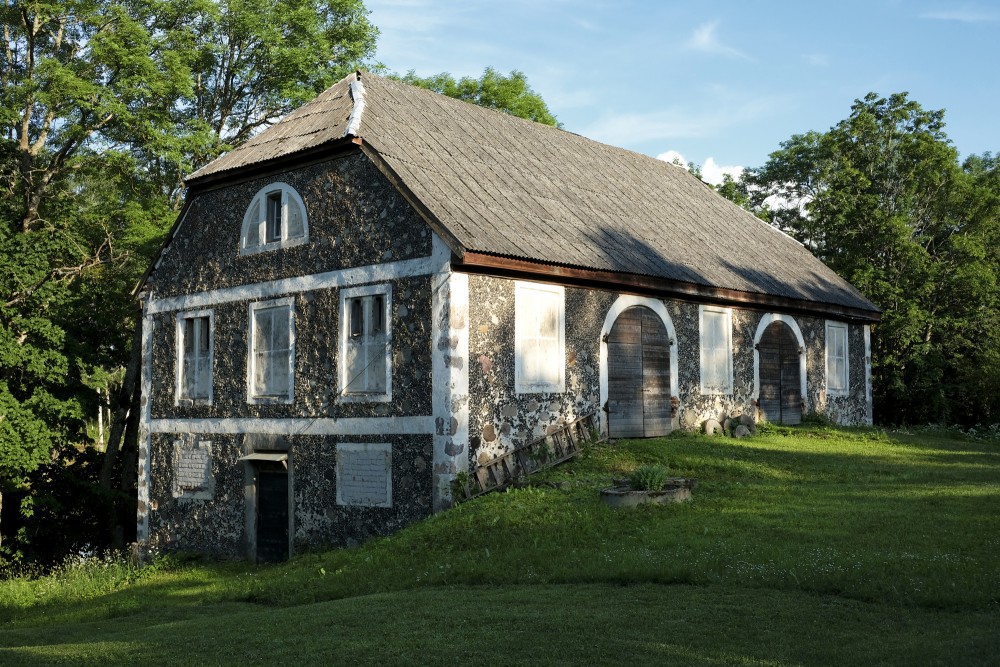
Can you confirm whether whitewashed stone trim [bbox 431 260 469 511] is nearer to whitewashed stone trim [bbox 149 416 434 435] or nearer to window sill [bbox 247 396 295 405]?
whitewashed stone trim [bbox 149 416 434 435]

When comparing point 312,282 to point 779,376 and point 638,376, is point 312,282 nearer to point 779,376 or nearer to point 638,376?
point 638,376

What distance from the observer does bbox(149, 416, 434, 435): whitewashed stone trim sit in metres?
15.8

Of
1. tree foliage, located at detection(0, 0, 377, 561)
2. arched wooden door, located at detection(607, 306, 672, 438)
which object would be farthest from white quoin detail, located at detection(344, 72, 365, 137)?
tree foliage, located at detection(0, 0, 377, 561)

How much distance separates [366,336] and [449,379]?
2195 mm

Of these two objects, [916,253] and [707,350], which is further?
[916,253]

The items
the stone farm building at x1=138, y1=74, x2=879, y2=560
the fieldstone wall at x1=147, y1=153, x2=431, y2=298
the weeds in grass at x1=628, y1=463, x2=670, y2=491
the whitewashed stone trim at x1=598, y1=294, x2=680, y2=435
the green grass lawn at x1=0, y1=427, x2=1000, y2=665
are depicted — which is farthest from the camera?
the whitewashed stone trim at x1=598, y1=294, x2=680, y2=435

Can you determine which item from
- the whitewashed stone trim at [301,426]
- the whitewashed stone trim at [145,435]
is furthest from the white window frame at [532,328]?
the whitewashed stone trim at [145,435]

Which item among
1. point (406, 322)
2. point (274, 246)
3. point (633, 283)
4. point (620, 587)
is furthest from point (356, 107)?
A: point (620, 587)

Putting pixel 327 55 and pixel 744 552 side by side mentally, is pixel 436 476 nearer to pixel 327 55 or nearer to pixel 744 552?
pixel 744 552

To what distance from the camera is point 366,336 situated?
16.8 metres

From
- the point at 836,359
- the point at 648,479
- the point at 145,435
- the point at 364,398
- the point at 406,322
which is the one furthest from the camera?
the point at 836,359

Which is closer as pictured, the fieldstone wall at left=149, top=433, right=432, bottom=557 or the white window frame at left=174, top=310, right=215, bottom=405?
the fieldstone wall at left=149, top=433, right=432, bottom=557

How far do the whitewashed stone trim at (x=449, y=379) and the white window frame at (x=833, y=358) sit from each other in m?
12.3

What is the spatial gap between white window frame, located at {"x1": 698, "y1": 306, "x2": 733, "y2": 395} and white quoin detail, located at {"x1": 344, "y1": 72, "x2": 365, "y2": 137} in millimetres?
7709
